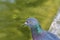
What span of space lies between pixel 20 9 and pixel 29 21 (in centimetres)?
213

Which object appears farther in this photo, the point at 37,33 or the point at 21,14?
the point at 21,14

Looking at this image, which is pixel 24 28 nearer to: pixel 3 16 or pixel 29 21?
pixel 3 16

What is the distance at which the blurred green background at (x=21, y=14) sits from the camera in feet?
18.2

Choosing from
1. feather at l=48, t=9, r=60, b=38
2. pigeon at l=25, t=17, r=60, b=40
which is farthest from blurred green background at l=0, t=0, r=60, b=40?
pigeon at l=25, t=17, r=60, b=40

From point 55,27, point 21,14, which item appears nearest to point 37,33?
point 55,27

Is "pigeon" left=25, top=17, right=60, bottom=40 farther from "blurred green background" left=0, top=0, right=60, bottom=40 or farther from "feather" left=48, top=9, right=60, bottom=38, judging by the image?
"blurred green background" left=0, top=0, right=60, bottom=40

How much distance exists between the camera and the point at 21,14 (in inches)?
244

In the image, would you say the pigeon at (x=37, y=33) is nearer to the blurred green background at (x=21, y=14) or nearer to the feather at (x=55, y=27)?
the feather at (x=55, y=27)

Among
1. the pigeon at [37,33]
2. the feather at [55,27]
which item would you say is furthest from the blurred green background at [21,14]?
the pigeon at [37,33]

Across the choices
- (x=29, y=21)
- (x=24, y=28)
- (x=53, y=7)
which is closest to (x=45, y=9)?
(x=53, y=7)

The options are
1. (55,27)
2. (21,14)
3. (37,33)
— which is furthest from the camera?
(21,14)

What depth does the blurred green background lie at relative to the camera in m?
5.56

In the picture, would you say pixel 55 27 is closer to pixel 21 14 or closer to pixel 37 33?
pixel 37 33

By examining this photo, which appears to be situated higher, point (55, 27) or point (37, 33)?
point (55, 27)
